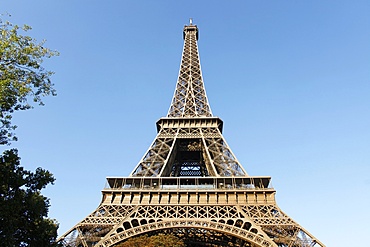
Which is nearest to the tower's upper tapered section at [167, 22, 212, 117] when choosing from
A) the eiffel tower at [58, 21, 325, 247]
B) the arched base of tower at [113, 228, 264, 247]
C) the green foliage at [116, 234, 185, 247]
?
the eiffel tower at [58, 21, 325, 247]

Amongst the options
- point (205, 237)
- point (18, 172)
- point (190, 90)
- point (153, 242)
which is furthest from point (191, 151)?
point (18, 172)

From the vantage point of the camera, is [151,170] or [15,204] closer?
[15,204]

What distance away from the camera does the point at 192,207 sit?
74.4ft

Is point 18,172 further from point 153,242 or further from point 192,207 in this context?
point 192,207

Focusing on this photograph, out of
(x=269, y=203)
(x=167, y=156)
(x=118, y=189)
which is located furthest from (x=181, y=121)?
(x=269, y=203)

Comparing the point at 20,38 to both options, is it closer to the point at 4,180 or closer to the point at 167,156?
the point at 4,180

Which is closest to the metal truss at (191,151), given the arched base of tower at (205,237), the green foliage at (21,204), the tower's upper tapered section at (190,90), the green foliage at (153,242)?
the tower's upper tapered section at (190,90)

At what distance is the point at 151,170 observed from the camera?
26.1 m

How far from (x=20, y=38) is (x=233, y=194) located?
59.5 ft

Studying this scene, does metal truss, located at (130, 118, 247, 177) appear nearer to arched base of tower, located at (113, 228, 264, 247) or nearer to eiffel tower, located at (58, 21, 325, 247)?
eiffel tower, located at (58, 21, 325, 247)

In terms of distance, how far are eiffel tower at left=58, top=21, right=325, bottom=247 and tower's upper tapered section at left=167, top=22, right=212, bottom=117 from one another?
3728mm

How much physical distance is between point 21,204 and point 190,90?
28.5 m

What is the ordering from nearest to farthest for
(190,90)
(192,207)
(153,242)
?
(153,242) < (192,207) < (190,90)

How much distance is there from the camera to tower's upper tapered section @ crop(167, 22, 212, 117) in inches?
1359
